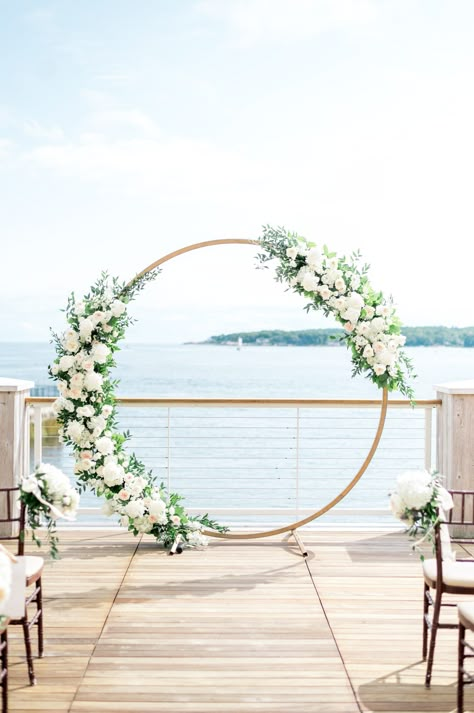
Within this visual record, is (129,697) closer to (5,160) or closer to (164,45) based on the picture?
(164,45)

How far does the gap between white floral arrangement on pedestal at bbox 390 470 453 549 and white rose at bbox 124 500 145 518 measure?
7.86ft

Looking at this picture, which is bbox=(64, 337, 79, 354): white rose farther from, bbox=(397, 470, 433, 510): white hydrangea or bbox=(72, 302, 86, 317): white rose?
bbox=(397, 470, 433, 510): white hydrangea

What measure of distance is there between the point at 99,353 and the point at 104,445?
0.58 m

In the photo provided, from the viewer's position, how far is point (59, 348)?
5.14 meters

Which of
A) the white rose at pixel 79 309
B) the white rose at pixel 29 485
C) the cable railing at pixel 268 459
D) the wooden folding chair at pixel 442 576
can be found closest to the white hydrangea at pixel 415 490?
the wooden folding chair at pixel 442 576

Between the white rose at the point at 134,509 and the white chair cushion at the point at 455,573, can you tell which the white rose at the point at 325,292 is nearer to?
the white rose at the point at 134,509

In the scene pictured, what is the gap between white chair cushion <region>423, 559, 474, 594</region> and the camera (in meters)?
3.05

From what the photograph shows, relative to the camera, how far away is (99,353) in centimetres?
506

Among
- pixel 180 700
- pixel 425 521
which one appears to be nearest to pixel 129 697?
pixel 180 700

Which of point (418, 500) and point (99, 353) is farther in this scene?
point (99, 353)

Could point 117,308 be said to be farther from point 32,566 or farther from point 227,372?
point 227,372

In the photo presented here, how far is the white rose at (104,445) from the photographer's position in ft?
16.4

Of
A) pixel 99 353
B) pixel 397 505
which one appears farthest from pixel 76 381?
pixel 397 505

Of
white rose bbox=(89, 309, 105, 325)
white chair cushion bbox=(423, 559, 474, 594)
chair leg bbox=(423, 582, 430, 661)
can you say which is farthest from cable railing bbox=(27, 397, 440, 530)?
white chair cushion bbox=(423, 559, 474, 594)
